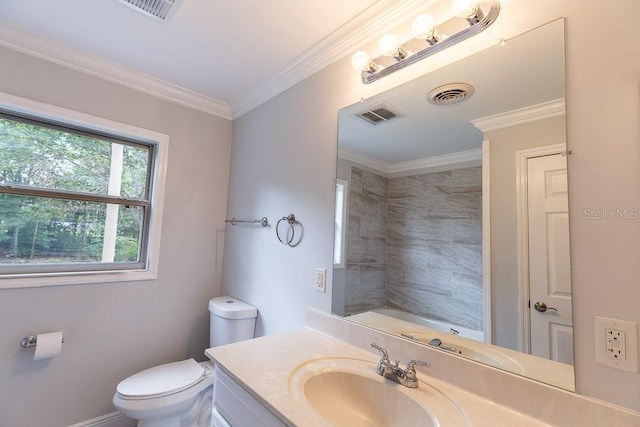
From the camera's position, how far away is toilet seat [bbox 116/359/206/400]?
1.50 meters

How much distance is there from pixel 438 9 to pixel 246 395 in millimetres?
1556

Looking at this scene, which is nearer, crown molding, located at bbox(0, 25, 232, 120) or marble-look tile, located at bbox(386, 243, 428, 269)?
marble-look tile, located at bbox(386, 243, 428, 269)

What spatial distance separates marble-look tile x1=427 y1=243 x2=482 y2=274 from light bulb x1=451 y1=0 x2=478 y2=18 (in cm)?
80

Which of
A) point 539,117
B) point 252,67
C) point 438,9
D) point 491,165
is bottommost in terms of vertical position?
point 491,165

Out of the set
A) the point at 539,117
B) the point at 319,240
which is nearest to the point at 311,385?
the point at 319,240

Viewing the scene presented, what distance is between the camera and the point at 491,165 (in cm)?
101

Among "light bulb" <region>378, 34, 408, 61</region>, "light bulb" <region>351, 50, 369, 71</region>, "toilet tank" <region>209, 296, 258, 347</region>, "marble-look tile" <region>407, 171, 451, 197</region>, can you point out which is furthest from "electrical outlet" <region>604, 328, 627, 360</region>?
"toilet tank" <region>209, 296, 258, 347</region>

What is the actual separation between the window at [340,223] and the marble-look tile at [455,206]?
415mm

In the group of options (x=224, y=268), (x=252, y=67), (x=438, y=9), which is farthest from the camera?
(x=224, y=268)

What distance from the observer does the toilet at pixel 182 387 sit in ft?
4.83

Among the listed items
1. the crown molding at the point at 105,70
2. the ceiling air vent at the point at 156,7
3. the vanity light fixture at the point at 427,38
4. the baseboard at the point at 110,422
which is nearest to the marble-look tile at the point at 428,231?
the vanity light fixture at the point at 427,38

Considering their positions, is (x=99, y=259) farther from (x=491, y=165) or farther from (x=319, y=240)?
(x=491, y=165)

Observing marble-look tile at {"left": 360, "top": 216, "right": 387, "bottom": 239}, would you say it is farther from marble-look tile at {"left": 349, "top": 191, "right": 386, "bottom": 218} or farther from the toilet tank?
the toilet tank

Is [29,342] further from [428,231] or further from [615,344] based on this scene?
[615,344]
